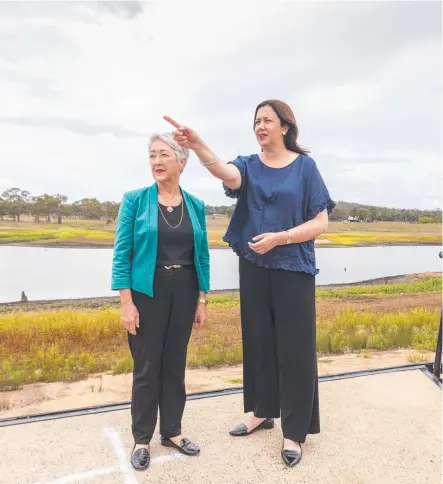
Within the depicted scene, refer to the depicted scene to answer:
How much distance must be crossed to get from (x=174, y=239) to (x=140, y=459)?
109 cm

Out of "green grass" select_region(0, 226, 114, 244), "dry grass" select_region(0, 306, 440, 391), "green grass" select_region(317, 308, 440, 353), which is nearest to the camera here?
"dry grass" select_region(0, 306, 440, 391)

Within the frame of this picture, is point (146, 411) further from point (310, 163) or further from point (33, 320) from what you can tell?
point (33, 320)

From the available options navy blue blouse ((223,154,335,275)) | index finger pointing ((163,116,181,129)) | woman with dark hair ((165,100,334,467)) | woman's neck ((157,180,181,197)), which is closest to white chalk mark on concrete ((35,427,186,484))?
woman with dark hair ((165,100,334,467))

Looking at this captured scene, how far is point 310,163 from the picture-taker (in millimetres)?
2293

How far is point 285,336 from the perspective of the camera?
2334 millimetres

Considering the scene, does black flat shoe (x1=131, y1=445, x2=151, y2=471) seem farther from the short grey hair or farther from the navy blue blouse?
the short grey hair

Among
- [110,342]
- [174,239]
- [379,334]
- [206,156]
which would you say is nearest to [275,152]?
[206,156]

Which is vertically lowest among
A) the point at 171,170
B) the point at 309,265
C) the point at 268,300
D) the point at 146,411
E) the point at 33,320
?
the point at 33,320

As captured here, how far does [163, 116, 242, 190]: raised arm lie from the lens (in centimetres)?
200

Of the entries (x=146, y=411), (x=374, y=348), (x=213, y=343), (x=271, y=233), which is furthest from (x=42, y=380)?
(x=374, y=348)

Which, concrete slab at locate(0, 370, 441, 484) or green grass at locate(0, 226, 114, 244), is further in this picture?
green grass at locate(0, 226, 114, 244)

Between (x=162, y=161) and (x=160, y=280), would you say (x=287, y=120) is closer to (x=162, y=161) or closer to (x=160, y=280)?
(x=162, y=161)

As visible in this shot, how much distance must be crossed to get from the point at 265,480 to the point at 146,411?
66 cm

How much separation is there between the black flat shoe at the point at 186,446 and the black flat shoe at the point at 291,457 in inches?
17.3
